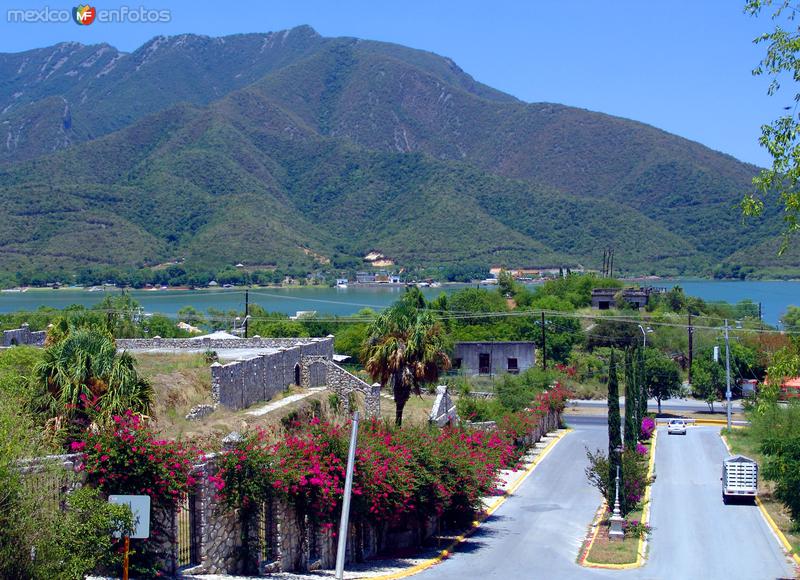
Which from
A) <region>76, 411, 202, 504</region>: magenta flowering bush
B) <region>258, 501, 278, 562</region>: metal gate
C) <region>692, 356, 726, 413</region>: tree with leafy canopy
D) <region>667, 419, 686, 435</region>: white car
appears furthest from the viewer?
<region>692, 356, 726, 413</region>: tree with leafy canopy

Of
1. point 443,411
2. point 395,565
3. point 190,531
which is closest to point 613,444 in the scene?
point 395,565

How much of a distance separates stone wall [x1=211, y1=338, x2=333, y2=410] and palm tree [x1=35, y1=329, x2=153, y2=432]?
32.9ft

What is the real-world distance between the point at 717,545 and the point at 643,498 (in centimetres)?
720

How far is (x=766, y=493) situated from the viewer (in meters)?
36.7

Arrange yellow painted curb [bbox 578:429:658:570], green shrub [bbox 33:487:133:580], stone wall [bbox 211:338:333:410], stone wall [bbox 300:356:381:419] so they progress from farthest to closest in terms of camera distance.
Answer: stone wall [bbox 300:356:381:419] < stone wall [bbox 211:338:333:410] < yellow painted curb [bbox 578:429:658:570] < green shrub [bbox 33:487:133:580]

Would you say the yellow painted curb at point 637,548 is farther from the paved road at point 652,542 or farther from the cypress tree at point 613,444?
the cypress tree at point 613,444

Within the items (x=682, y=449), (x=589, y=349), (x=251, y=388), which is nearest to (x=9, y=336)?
(x=251, y=388)

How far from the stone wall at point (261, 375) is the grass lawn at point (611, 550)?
10.7 metres

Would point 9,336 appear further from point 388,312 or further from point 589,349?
point 589,349

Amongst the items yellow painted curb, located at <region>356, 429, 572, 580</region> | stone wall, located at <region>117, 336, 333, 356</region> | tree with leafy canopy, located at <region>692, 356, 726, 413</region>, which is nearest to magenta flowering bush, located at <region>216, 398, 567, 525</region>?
yellow painted curb, located at <region>356, 429, 572, 580</region>

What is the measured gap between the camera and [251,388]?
106 feet

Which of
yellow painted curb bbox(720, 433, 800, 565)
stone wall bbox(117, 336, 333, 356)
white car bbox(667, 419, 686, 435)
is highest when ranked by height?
stone wall bbox(117, 336, 333, 356)

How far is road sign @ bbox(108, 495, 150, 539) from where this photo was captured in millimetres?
15308

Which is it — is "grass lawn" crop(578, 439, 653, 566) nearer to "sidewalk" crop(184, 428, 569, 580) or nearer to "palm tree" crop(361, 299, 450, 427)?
"sidewalk" crop(184, 428, 569, 580)
